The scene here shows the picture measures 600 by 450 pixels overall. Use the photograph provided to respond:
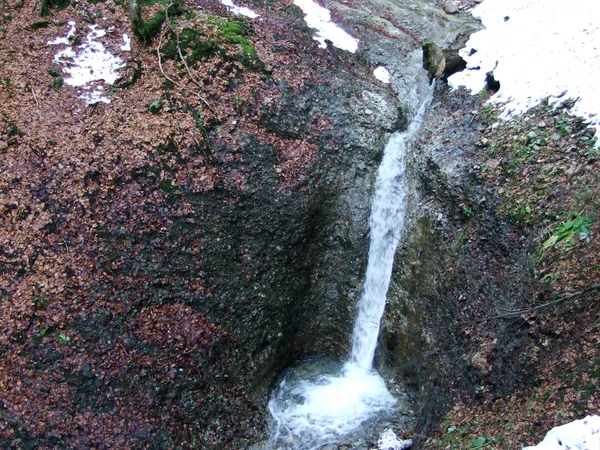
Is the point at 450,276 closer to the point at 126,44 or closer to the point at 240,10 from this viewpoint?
the point at 126,44

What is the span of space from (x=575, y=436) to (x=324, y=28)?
10855mm

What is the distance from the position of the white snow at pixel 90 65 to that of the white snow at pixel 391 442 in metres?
8.08

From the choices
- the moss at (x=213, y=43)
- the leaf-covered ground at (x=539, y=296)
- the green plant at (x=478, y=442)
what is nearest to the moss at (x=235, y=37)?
the moss at (x=213, y=43)

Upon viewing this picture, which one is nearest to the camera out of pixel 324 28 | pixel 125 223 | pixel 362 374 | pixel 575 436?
pixel 575 436

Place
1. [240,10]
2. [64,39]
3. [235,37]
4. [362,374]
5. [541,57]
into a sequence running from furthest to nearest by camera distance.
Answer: [240,10], [235,37], [362,374], [64,39], [541,57]

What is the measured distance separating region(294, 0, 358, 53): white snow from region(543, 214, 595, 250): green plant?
24.4 feet

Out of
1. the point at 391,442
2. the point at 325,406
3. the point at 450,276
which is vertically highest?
the point at 450,276

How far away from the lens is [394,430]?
7.96 meters

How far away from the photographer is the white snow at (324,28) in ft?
38.2

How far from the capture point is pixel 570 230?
20.3 feet

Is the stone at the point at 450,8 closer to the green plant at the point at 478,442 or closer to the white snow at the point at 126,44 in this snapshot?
the white snow at the point at 126,44

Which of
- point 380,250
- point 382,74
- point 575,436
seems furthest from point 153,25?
point 575,436

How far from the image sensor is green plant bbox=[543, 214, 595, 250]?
6.00 meters

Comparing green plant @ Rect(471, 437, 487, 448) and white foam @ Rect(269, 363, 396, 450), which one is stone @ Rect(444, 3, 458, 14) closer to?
white foam @ Rect(269, 363, 396, 450)
